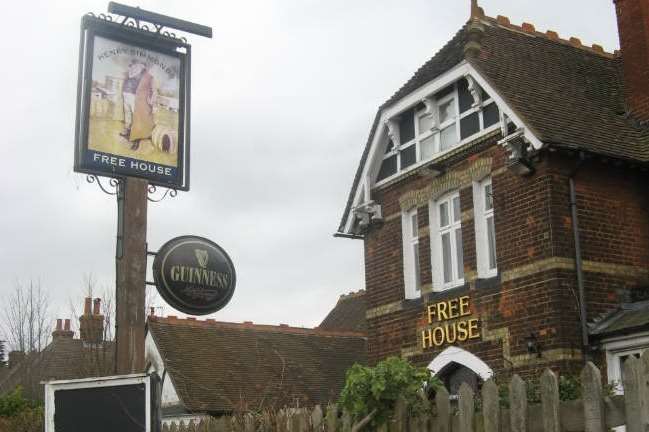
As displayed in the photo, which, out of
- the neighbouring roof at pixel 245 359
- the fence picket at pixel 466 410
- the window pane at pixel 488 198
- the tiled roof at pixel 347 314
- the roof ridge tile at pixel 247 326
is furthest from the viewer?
the tiled roof at pixel 347 314

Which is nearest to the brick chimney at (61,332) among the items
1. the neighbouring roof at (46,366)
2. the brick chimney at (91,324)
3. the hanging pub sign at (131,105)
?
the neighbouring roof at (46,366)

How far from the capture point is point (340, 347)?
30469 millimetres

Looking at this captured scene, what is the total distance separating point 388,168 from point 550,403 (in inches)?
502

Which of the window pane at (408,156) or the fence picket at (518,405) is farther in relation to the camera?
the window pane at (408,156)

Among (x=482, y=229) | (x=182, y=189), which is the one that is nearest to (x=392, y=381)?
(x=182, y=189)

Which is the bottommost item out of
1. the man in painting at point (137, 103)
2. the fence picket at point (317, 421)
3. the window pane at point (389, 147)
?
the fence picket at point (317, 421)

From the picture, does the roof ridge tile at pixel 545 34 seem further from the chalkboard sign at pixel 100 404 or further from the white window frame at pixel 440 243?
the chalkboard sign at pixel 100 404

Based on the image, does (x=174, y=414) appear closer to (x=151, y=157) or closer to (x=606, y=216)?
(x=606, y=216)

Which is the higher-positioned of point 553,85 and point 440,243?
point 553,85

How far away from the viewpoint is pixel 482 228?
16422 mm

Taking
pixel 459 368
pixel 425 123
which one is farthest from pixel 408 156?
pixel 459 368

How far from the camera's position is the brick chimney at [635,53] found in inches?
699

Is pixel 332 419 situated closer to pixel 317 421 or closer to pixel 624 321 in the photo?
pixel 317 421

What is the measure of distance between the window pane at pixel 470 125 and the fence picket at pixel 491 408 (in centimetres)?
1020
